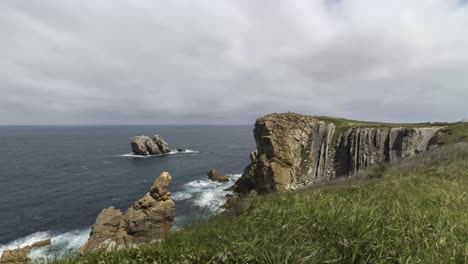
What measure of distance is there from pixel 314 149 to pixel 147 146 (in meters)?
80.1

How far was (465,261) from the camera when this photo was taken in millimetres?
4184

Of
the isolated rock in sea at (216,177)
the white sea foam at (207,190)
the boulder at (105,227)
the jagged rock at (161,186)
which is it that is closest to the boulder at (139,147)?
the isolated rock in sea at (216,177)

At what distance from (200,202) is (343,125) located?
37.2 metres

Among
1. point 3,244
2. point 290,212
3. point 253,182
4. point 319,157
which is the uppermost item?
point 290,212

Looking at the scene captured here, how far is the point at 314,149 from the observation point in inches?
2301

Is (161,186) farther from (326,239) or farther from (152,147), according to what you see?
(152,147)

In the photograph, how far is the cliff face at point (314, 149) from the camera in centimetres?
4918

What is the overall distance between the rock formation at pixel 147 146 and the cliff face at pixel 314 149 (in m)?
67.8

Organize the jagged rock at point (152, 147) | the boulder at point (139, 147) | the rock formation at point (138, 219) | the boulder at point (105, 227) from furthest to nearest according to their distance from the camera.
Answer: the jagged rock at point (152, 147) < the boulder at point (139, 147) < the rock formation at point (138, 219) < the boulder at point (105, 227)

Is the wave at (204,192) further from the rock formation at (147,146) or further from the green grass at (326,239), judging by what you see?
the rock formation at (147,146)

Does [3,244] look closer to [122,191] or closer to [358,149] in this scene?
[122,191]

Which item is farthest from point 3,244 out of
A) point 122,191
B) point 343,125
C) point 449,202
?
point 343,125

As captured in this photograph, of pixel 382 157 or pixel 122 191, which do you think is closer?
pixel 382 157

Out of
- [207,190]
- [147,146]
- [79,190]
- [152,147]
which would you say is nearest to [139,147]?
[147,146]
